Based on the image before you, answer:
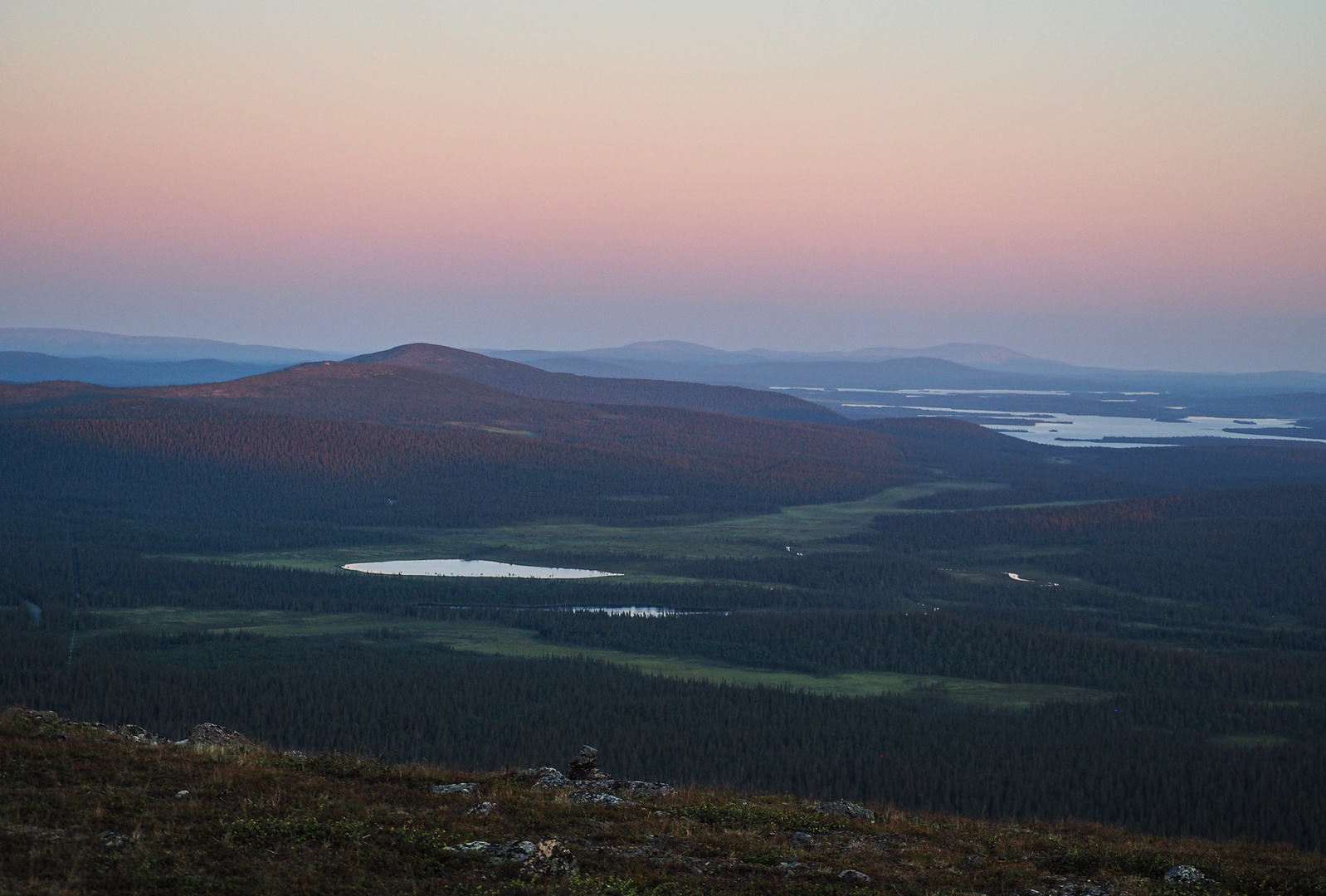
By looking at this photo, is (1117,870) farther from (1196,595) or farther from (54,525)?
(54,525)

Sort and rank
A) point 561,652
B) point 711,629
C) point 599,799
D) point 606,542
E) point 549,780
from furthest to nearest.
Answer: point 606,542 → point 711,629 → point 561,652 → point 549,780 → point 599,799

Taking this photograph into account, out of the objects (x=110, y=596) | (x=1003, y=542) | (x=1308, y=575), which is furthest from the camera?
(x=1003, y=542)

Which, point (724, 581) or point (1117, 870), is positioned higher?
point (1117, 870)

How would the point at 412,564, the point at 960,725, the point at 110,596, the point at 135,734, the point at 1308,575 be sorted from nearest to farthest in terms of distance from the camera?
the point at 135,734 → the point at 960,725 → the point at 110,596 → the point at 1308,575 → the point at 412,564

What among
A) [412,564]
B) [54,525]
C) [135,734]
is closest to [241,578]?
[412,564]

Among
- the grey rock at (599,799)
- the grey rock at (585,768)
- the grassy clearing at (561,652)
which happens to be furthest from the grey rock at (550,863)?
the grassy clearing at (561,652)

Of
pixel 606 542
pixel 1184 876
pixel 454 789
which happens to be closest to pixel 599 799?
pixel 454 789

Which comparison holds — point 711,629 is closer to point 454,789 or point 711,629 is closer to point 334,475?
point 454,789
